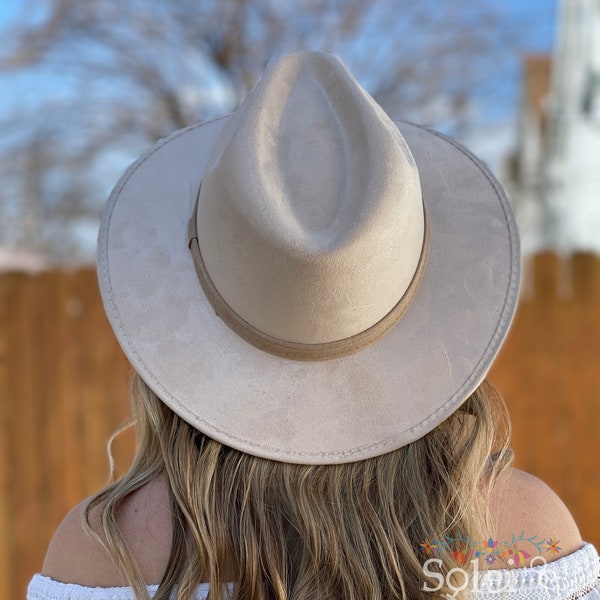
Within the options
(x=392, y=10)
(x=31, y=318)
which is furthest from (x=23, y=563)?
(x=392, y=10)

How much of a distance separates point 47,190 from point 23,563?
344 centimetres

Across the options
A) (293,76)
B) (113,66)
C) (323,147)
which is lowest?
(323,147)

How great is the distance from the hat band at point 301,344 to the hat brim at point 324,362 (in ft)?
0.06

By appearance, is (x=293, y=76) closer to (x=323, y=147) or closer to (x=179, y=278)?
(x=323, y=147)

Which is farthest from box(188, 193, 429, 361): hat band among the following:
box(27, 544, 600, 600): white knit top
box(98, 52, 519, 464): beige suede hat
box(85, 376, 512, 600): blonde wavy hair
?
box(27, 544, 600, 600): white knit top

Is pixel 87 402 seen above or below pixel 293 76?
below

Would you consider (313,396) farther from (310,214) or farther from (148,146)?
(148,146)

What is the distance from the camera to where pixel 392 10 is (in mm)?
6176

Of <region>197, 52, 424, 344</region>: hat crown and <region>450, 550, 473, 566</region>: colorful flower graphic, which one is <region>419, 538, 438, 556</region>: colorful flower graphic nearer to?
<region>450, 550, 473, 566</region>: colorful flower graphic

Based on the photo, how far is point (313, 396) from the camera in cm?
130

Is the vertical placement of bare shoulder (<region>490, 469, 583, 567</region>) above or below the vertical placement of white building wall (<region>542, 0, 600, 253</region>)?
below

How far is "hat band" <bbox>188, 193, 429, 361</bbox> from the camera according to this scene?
1.29m
